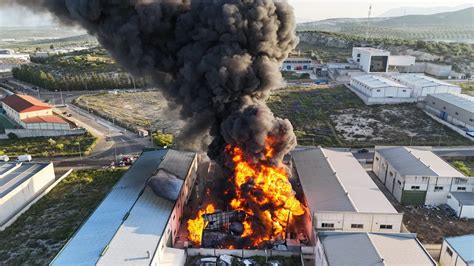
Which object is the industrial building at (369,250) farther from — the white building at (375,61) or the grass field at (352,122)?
the white building at (375,61)

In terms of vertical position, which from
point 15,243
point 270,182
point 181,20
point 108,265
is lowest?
point 15,243

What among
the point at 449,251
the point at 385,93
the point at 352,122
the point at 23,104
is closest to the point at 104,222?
the point at 449,251

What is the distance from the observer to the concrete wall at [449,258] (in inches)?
890

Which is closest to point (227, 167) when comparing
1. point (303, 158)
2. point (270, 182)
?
point (270, 182)

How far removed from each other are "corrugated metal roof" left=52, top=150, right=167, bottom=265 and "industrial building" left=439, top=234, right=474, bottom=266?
2111 cm

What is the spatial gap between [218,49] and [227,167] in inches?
336

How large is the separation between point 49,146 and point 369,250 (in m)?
40.6

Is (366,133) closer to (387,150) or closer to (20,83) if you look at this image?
(387,150)

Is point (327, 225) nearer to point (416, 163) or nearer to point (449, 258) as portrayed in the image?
point (449, 258)

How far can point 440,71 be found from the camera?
288ft

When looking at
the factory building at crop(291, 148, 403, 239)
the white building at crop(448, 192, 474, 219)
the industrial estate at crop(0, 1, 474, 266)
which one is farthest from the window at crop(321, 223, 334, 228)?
the white building at crop(448, 192, 474, 219)

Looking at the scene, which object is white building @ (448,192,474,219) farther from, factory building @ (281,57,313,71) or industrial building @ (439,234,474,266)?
factory building @ (281,57,313,71)

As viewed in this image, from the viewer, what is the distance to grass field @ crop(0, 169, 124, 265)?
25844mm

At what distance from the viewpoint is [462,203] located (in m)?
30.6
